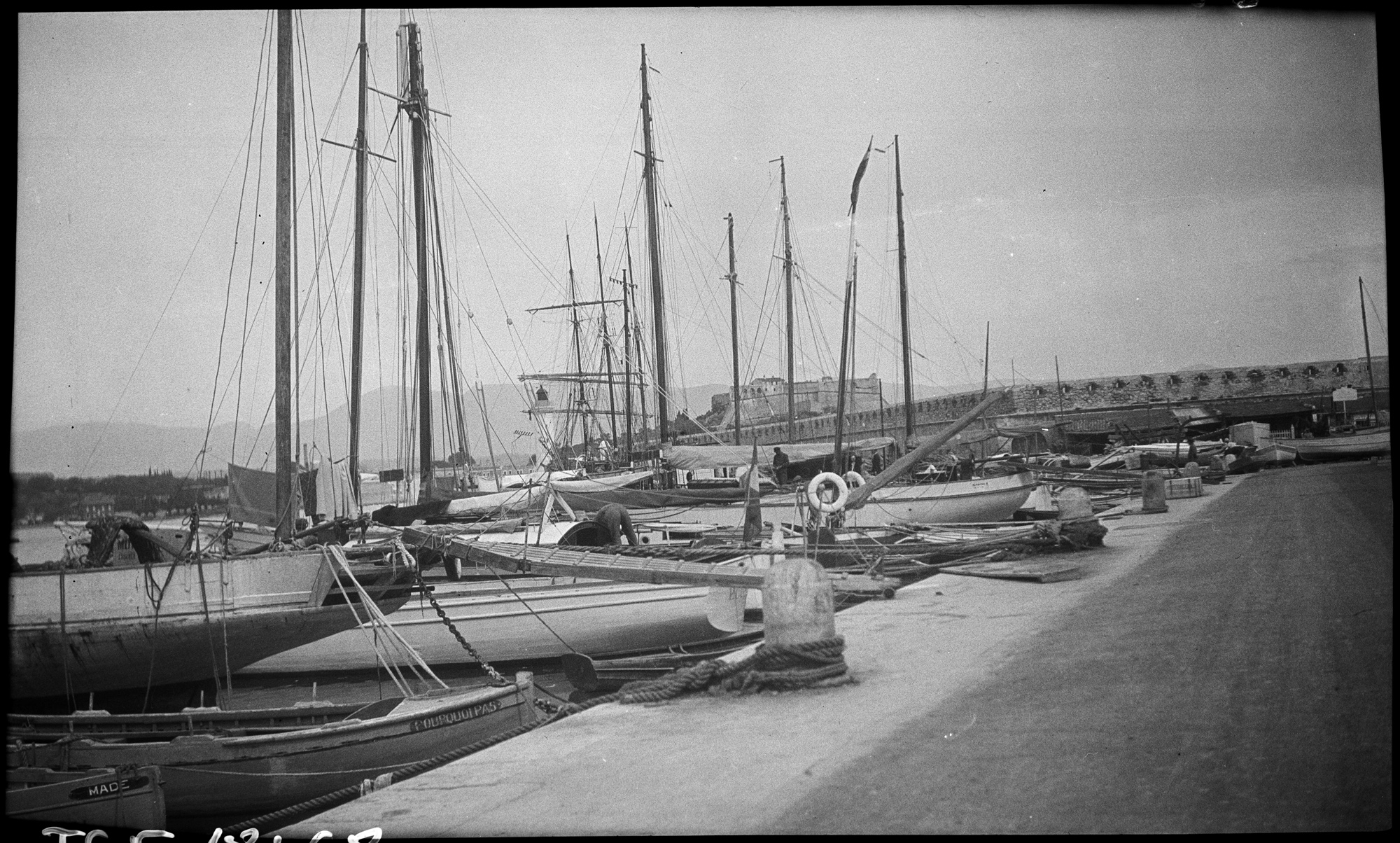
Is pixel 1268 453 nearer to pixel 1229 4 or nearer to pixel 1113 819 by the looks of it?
pixel 1229 4

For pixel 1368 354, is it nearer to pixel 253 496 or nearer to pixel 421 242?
pixel 253 496

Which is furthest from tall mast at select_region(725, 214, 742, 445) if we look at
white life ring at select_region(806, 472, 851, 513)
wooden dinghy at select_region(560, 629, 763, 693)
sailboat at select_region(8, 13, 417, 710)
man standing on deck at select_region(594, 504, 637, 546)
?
sailboat at select_region(8, 13, 417, 710)

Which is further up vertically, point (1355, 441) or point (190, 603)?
point (1355, 441)

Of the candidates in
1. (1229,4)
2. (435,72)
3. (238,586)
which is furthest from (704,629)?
(1229,4)

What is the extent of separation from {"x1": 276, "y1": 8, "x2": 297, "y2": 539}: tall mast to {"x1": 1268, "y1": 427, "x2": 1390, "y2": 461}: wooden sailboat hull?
7939 millimetres

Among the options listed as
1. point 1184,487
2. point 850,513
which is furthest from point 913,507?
point 1184,487

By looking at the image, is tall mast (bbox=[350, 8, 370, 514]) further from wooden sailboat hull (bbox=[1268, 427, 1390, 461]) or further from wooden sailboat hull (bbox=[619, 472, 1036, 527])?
wooden sailboat hull (bbox=[1268, 427, 1390, 461])

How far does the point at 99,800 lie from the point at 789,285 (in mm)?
6279

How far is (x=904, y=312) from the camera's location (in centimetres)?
809

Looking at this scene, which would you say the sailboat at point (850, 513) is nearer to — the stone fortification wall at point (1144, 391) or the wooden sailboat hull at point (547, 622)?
the stone fortification wall at point (1144, 391)

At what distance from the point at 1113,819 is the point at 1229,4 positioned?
4851mm

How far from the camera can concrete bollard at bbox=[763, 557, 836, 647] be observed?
14.0 ft

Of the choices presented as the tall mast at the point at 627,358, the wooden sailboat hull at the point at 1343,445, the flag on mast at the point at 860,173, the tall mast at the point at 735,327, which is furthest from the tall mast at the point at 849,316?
the tall mast at the point at 627,358

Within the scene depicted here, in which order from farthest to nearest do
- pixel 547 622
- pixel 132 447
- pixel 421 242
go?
pixel 421 242, pixel 547 622, pixel 132 447
